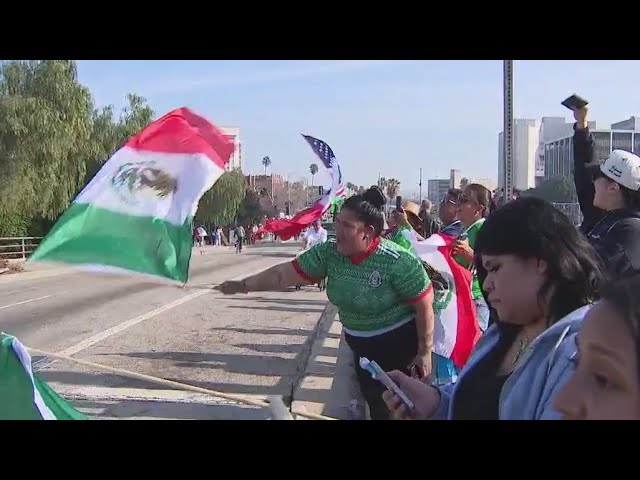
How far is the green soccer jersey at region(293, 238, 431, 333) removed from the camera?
160 inches

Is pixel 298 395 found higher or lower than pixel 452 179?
lower

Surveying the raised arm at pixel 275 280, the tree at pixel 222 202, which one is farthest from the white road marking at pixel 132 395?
the tree at pixel 222 202

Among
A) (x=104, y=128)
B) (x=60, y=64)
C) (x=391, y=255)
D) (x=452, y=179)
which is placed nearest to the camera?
(x=391, y=255)

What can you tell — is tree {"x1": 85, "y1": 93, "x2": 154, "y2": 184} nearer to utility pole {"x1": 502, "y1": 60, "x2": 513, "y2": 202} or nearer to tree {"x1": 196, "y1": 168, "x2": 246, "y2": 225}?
tree {"x1": 196, "y1": 168, "x2": 246, "y2": 225}

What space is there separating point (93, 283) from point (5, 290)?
2309 millimetres

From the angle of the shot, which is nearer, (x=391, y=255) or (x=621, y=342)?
(x=621, y=342)

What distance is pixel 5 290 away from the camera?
18484 mm

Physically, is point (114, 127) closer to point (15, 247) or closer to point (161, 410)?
point (15, 247)

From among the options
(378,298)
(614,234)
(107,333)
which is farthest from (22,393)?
(107,333)

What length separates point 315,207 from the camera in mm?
8461

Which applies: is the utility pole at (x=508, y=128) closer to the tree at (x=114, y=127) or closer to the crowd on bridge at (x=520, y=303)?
the crowd on bridge at (x=520, y=303)
